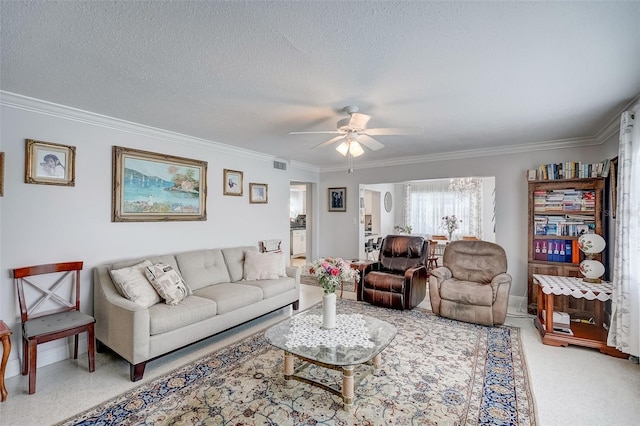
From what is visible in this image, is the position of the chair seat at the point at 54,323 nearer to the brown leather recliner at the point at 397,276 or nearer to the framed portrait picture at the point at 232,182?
the framed portrait picture at the point at 232,182

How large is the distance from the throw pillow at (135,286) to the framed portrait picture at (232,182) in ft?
6.20

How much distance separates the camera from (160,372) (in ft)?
8.71

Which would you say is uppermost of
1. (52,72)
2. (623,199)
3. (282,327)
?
(52,72)

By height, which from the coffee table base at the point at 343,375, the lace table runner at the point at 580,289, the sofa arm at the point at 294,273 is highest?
the lace table runner at the point at 580,289

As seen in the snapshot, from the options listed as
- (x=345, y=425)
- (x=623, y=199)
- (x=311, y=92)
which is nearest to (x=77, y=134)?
(x=311, y=92)

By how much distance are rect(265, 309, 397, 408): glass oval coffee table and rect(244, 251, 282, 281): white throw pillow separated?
131 cm

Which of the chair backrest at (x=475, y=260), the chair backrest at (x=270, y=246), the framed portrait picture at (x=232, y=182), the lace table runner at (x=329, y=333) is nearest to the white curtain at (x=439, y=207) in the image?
the chair backrest at (x=475, y=260)

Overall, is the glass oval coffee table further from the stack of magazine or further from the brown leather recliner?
the stack of magazine

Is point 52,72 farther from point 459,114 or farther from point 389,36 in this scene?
point 459,114

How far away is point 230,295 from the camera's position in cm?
336

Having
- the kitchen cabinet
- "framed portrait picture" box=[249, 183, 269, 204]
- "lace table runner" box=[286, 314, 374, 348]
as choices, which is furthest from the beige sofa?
the kitchen cabinet

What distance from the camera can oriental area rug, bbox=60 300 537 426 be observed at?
204cm

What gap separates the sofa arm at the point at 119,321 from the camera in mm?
2516

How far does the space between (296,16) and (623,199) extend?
3.27 m
